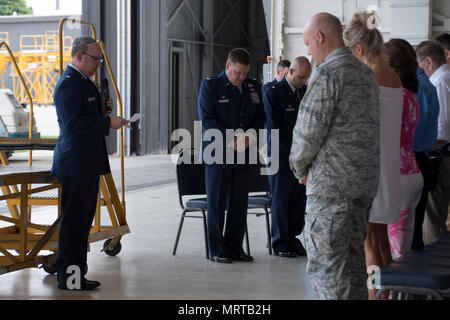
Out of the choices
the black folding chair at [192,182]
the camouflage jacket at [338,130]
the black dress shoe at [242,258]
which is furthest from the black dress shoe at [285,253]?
the camouflage jacket at [338,130]

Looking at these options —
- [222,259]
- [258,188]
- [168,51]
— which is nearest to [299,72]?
[258,188]

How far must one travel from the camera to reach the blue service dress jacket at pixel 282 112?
597 centimetres

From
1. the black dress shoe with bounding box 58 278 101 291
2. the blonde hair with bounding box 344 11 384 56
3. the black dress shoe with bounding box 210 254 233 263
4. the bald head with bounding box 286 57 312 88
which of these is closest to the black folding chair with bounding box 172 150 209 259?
the black dress shoe with bounding box 210 254 233 263

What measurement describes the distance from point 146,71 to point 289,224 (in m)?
10.4

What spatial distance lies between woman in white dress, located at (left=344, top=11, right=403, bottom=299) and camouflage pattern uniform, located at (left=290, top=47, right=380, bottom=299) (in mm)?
316

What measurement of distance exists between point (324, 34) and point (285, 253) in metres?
3.23

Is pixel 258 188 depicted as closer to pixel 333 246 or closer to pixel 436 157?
pixel 436 157

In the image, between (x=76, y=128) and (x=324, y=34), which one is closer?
(x=324, y=34)

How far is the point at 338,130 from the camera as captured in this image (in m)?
3.08

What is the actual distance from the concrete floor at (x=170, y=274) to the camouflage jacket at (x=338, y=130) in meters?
1.72

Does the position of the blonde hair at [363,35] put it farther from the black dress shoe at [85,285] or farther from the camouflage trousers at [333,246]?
the black dress shoe at [85,285]

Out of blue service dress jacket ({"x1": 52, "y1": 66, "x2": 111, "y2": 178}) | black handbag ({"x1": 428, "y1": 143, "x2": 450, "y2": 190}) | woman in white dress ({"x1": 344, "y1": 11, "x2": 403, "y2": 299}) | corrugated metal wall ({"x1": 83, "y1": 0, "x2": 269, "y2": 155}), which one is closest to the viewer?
woman in white dress ({"x1": 344, "y1": 11, "x2": 403, "y2": 299})

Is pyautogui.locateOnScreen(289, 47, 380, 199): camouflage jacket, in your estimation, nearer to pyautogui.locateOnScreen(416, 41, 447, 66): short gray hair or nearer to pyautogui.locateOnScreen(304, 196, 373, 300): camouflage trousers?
pyautogui.locateOnScreen(304, 196, 373, 300): camouflage trousers

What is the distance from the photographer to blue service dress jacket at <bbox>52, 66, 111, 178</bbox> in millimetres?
4645
